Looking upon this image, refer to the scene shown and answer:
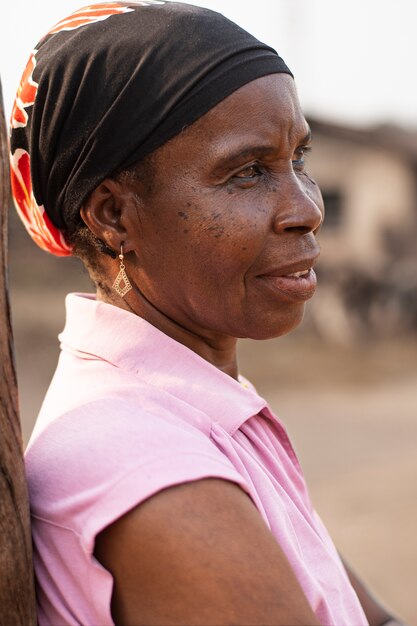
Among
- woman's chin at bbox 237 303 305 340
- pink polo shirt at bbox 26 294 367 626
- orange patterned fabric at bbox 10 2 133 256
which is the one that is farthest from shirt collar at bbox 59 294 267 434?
orange patterned fabric at bbox 10 2 133 256

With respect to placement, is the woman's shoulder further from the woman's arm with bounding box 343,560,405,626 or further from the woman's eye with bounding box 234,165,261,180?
the woman's arm with bounding box 343,560,405,626

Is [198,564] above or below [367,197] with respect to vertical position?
above

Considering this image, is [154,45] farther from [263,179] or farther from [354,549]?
[354,549]

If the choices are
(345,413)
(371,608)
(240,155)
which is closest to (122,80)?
(240,155)

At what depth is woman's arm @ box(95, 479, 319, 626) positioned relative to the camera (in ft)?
4.65

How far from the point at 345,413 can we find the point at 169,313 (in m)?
10.2

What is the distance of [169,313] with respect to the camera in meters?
1.90

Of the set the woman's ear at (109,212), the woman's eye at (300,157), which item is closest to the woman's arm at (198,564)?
the woman's ear at (109,212)

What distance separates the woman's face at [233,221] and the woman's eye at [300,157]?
6 centimetres

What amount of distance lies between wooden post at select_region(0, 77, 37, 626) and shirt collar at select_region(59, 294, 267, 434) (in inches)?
10.6

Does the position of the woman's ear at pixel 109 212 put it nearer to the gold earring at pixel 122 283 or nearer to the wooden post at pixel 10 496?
the gold earring at pixel 122 283

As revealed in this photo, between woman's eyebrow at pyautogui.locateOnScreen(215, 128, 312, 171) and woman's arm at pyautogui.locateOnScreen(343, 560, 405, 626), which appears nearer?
woman's eyebrow at pyautogui.locateOnScreen(215, 128, 312, 171)

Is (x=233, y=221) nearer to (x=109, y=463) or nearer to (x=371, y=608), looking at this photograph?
(x=109, y=463)

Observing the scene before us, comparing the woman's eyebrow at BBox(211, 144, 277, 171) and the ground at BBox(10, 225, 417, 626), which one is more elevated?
the woman's eyebrow at BBox(211, 144, 277, 171)
